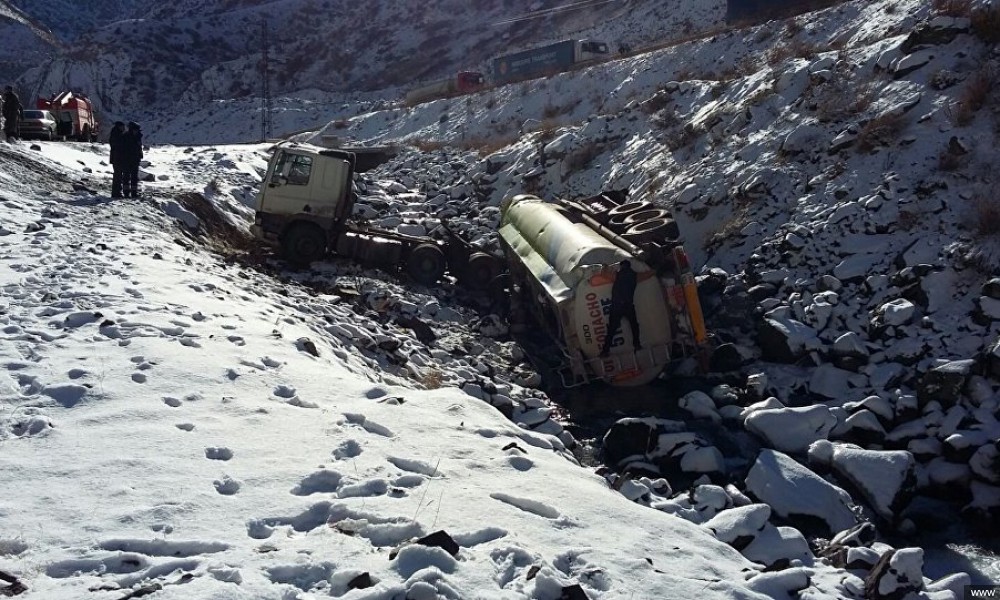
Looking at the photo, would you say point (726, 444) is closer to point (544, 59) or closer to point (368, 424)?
point (368, 424)

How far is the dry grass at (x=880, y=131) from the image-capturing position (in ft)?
51.1

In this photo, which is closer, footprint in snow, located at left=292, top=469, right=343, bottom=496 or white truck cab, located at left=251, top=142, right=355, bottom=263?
footprint in snow, located at left=292, top=469, right=343, bottom=496

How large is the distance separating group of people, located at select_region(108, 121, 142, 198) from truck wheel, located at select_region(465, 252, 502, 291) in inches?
318

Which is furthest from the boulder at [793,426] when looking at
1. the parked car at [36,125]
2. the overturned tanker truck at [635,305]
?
the parked car at [36,125]

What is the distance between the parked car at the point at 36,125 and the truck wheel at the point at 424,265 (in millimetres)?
16343

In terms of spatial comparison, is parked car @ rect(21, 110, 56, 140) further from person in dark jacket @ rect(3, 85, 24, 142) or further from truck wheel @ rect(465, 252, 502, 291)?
truck wheel @ rect(465, 252, 502, 291)

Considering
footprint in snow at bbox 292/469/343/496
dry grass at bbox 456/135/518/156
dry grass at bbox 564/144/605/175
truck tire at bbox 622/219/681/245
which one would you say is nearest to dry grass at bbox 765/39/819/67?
dry grass at bbox 564/144/605/175

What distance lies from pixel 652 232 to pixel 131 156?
12.1 m

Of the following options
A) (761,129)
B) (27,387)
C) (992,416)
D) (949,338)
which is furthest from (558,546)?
(761,129)

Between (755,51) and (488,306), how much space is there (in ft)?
51.5

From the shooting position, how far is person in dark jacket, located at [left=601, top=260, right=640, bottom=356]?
11734 millimetres

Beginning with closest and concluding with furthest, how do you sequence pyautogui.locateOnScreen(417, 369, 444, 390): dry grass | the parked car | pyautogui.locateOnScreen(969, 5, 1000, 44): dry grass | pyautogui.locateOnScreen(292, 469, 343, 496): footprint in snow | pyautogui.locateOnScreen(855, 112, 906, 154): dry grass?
pyautogui.locateOnScreen(292, 469, 343, 496): footprint in snow, pyautogui.locateOnScreen(417, 369, 444, 390): dry grass, pyautogui.locateOnScreen(855, 112, 906, 154): dry grass, pyautogui.locateOnScreen(969, 5, 1000, 44): dry grass, the parked car

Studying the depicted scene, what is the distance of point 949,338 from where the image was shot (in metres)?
11.4

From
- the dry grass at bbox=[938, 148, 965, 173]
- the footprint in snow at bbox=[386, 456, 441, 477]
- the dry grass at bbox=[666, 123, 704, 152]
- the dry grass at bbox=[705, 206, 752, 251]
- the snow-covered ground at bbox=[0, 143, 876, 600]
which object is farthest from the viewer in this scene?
the dry grass at bbox=[666, 123, 704, 152]
